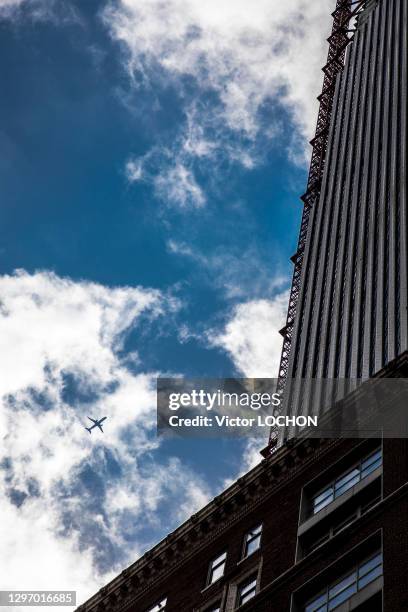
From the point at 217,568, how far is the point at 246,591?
388cm

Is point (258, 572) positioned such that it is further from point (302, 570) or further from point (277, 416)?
point (277, 416)

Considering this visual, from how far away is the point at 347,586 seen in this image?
4084 centimetres

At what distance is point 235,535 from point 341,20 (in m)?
163

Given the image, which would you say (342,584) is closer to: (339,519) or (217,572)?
(339,519)

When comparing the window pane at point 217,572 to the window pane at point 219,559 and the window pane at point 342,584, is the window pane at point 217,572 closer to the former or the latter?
the window pane at point 219,559

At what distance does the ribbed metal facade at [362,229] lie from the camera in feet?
358

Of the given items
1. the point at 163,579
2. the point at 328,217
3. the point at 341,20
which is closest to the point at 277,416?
the point at 328,217

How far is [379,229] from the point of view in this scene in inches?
4899

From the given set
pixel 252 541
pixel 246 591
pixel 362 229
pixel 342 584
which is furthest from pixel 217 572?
pixel 362 229

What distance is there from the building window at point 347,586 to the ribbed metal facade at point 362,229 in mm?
57949

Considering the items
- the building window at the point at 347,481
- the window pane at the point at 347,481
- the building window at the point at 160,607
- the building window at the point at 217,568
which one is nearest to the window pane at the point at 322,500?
the building window at the point at 347,481

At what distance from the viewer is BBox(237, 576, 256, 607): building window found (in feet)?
151

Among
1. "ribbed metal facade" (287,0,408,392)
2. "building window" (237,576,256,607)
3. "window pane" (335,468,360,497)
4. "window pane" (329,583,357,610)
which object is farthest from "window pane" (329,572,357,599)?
"ribbed metal facade" (287,0,408,392)

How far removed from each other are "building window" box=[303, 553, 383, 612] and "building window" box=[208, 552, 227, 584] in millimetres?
8341
